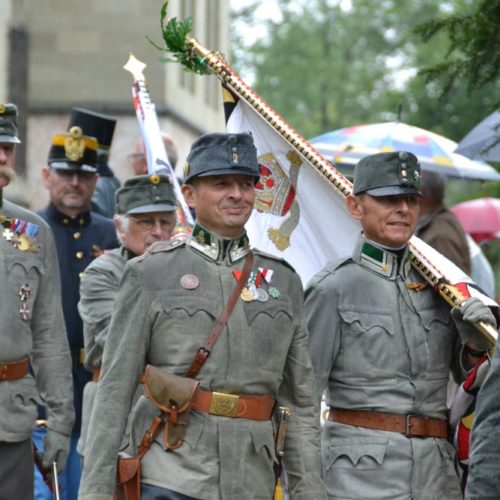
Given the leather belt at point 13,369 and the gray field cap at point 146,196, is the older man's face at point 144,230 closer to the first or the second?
the gray field cap at point 146,196

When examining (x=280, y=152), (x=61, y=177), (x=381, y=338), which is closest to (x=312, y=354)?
(x=381, y=338)

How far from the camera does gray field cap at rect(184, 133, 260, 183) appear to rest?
7.08 m

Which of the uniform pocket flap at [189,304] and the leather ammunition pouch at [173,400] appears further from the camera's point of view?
the uniform pocket flap at [189,304]

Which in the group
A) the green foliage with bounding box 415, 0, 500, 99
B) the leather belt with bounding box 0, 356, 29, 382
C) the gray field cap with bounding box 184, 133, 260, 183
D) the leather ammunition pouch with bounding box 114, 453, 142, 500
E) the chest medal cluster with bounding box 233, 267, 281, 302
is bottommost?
the leather ammunition pouch with bounding box 114, 453, 142, 500

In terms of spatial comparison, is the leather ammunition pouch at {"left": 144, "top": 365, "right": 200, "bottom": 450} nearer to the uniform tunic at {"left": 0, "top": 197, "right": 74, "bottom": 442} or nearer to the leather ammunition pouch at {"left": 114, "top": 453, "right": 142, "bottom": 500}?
the leather ammunition pouch at {"left": 114, "top": 453, "right": 142, "bottom": 500}

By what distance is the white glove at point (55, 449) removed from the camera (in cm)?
874

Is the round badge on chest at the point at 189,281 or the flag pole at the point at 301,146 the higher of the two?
the flag pole at the point at 301,146

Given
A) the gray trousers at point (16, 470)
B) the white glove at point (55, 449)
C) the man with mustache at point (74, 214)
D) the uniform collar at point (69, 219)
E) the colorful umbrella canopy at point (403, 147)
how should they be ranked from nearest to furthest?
1. the gray trousers at point (16, 470)
2. the white glove at point (55, 449)
3. the man with mustache at point (74, 214)
4. the uniform collar at point (69, 219)
5. the colorful umbrella canopy at point (403, 147)

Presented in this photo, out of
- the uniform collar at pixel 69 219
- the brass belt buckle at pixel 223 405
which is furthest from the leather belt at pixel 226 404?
the uniform collar at pixel 69 219

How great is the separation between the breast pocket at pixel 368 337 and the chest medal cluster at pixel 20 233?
1845 mm

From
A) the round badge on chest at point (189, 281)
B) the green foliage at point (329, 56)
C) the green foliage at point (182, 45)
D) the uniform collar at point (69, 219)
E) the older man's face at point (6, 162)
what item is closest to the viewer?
the round badge on chest at point (189, 281)

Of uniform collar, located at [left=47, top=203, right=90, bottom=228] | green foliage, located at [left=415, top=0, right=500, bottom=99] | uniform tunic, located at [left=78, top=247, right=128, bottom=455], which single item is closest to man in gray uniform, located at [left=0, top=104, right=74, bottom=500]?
uniform tunic, located at [left=78, top=247, right=128, bottom=455]

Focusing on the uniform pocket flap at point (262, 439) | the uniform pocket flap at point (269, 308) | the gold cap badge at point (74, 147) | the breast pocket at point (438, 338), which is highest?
the gold cap badge at point (74, 147)

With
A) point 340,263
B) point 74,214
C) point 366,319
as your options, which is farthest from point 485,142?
point 74,214
